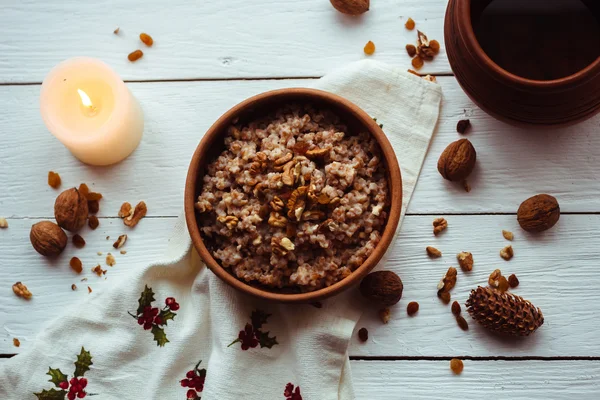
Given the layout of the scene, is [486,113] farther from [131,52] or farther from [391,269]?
[131,52]

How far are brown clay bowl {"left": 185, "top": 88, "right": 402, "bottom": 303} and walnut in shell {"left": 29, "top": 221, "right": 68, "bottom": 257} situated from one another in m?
0.29

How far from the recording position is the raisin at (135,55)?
1.31 m

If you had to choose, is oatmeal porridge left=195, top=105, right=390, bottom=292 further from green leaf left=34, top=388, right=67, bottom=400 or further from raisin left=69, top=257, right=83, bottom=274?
green leaf left=34, top=388, right=67, bottom=400

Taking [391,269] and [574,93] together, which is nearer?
[574,93]

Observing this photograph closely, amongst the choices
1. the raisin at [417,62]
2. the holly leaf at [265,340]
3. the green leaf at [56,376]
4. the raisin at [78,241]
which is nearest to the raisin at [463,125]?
the raisin at [417,62]

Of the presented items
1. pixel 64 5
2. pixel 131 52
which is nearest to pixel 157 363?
pixel 131 52

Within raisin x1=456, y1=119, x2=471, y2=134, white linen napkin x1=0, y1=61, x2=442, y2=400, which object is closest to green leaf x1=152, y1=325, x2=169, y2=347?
white linen napkin x1=0, y1=61, x2=442, y2=400

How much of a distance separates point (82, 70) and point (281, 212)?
46 centimetres

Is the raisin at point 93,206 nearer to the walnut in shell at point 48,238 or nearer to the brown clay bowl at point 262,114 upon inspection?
the walnut in shell at point 48,238

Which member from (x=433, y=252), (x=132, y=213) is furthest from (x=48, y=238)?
(x=433, y=252)

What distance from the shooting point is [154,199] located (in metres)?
1.28

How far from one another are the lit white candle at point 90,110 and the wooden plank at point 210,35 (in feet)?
0.33

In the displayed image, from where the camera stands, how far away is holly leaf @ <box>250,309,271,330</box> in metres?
1.21

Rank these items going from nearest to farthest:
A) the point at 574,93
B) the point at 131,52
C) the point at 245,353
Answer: the point at 574,93 → the point at 245,353 → the point at 131,52
